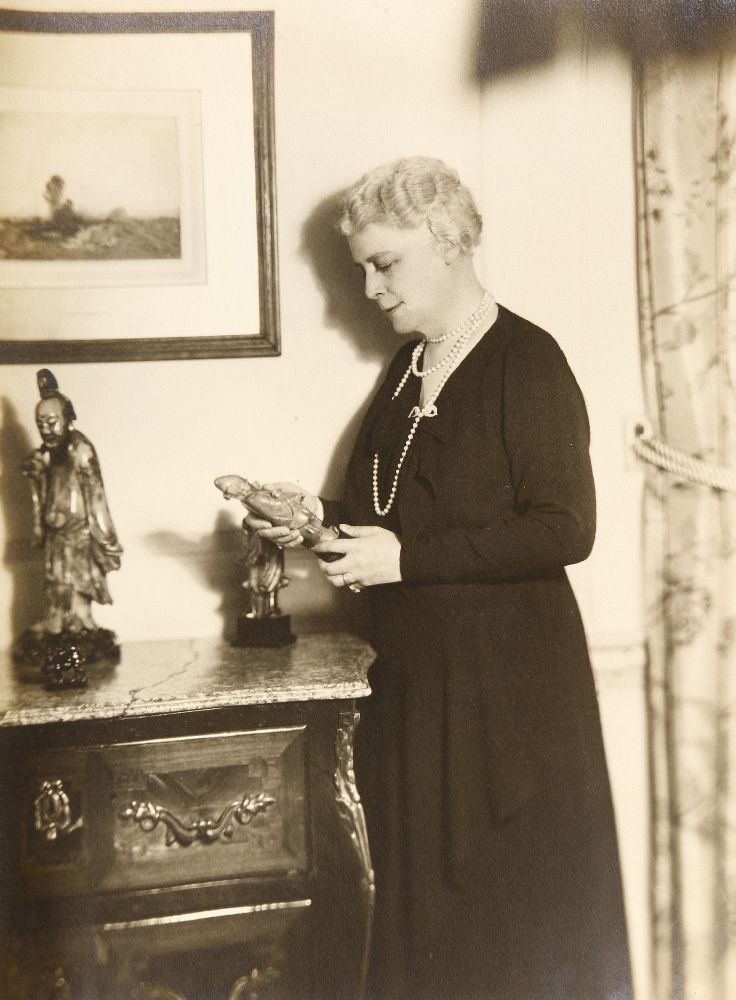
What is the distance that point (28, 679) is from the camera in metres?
1.43

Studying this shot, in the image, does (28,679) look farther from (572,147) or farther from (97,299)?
(572,147)

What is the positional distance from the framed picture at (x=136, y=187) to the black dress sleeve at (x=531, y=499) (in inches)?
22.4

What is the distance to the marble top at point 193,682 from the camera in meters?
1.28

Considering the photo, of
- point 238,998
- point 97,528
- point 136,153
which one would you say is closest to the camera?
point 238,998

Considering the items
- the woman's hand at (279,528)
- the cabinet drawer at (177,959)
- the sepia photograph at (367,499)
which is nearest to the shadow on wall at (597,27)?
the sepia photograph at (367,499)

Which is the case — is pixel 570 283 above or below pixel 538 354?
above

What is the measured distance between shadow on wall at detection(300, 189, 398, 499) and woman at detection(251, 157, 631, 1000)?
25cm

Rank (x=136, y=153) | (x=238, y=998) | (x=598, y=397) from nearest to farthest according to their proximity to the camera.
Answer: (x=238, y=998) → (x=136, y=153) → (x=598, y=397)

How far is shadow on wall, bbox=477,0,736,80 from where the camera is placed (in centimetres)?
154

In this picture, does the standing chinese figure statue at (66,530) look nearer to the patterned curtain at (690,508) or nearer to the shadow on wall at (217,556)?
the shadow on wall at (217,556)

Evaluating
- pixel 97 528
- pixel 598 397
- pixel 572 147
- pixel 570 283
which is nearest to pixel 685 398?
pixel 598 397

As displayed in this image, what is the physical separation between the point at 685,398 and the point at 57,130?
1.31 metres

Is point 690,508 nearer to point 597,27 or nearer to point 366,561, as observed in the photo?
point 366,561

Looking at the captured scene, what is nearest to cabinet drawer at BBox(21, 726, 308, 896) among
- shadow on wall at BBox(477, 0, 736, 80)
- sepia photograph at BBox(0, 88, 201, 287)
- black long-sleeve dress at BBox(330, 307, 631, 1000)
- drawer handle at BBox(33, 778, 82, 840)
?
drawer handle at BBox(33, 778, 82, 840)
